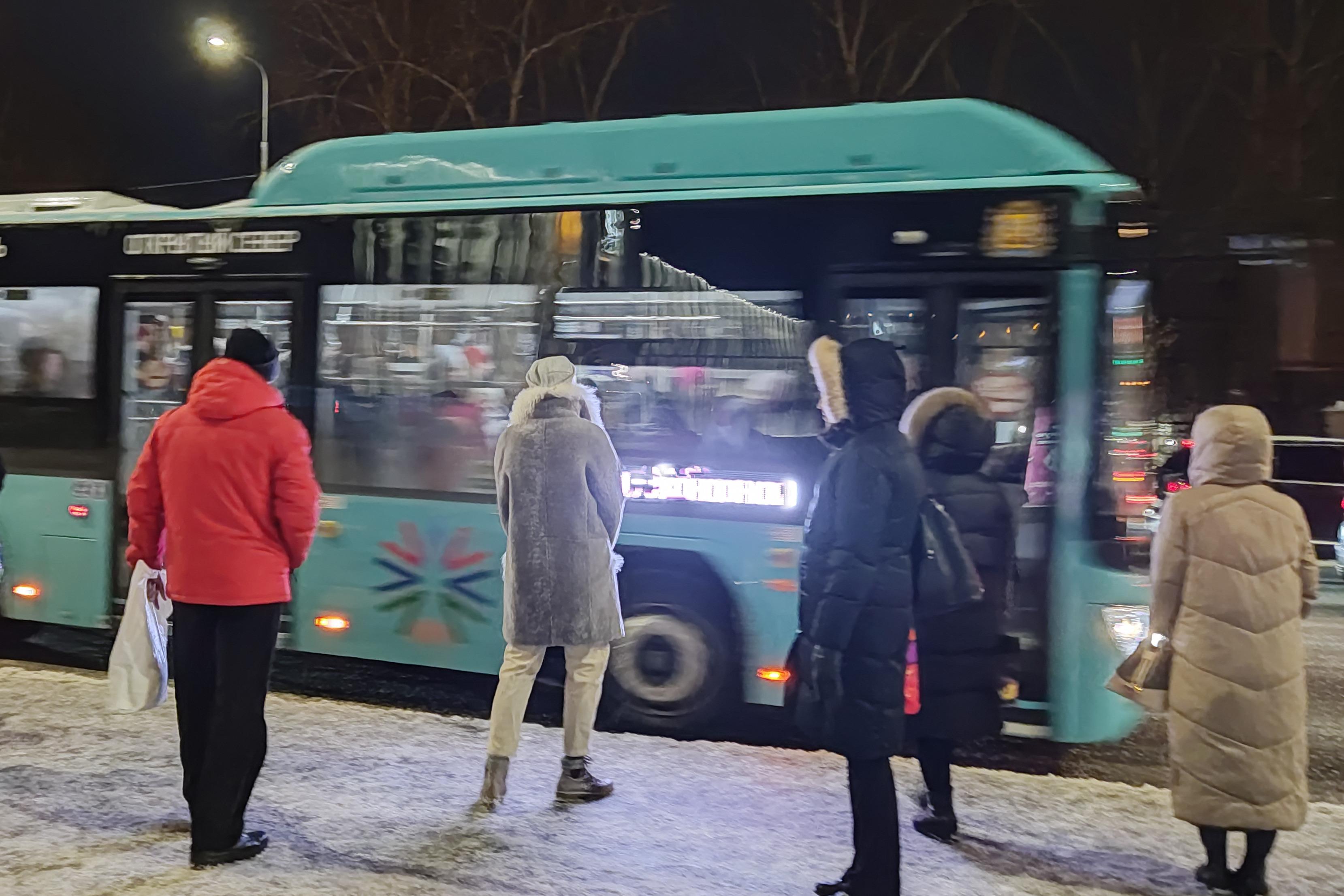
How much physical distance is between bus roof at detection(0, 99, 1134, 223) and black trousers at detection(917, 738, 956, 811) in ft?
8.63

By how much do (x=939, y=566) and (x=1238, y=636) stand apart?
43.5 inches

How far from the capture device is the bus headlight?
547cm

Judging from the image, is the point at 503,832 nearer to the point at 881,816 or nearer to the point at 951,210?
the point at 881,816

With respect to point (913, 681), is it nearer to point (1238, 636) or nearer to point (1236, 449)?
point (1238, 636)

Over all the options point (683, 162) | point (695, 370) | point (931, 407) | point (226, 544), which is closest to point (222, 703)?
point (226, 544)

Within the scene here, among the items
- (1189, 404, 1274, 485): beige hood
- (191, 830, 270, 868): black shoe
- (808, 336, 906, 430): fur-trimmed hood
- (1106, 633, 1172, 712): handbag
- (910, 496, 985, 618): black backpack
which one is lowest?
(191, 830, 270, 868): black shoe

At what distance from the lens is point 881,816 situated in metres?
3.80

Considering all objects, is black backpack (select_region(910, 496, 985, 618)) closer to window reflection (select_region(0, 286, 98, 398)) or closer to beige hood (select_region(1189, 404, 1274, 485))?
beige hood (select_region(1189, 404, 1274, 485))

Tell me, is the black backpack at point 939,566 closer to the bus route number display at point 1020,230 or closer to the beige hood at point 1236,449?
the beige hood at point 1236,449

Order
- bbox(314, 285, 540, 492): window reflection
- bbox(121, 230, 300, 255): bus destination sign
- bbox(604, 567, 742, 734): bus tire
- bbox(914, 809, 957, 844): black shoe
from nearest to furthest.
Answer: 1. bbox(914, 809, 957, 844): black shoe
2. bbox(604, 567, 742, 734): bus tire
3. bbox(314, 285, 540, 492): window reflection
4. bbox(121, 230, 300, 255): bus destination sign

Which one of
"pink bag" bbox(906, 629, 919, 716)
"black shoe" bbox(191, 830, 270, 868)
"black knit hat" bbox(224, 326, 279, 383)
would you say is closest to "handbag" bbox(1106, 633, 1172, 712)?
"pink bag" bbox(906, 629, 919, 716)

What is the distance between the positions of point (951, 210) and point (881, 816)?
3.01m

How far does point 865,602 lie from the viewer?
3.72 meters

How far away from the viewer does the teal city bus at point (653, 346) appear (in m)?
5.43
